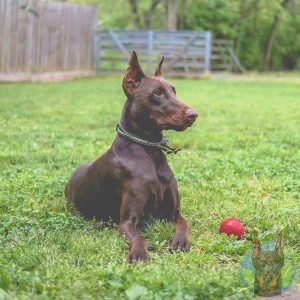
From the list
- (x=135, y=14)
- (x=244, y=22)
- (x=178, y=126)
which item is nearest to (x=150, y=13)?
(x=135, y=14)

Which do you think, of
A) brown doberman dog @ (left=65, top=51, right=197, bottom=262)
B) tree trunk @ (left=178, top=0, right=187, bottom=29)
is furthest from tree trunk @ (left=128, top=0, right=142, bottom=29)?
brown doberman dog @ (left=65, top=51, right=197, bottom=262)

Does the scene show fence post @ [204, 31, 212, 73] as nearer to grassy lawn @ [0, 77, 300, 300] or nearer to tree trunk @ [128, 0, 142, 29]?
tree trunk @ [128, 0, 142, 29]

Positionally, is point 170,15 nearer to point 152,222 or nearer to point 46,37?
point 46,37

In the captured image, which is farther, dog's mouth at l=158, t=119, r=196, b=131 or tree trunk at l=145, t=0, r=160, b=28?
tree trunk at l=145, t=0, r=160, b=28

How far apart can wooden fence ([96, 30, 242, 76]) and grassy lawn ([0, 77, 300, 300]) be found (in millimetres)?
11219

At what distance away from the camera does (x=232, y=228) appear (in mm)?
4184

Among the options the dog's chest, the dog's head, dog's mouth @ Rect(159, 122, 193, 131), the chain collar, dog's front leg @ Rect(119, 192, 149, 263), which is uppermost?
the dog's head

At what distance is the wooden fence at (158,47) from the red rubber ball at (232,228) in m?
18.3

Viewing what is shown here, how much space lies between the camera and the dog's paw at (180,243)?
12.7 ft

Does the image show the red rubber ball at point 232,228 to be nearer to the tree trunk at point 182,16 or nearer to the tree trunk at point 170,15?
the tree trunk at point 170,15

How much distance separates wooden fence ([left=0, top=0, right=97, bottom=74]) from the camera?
17.2 meters

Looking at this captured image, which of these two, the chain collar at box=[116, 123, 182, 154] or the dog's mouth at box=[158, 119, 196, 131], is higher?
the dog's mouth at box=[158, 119, 196, 131]

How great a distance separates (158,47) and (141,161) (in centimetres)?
1897
